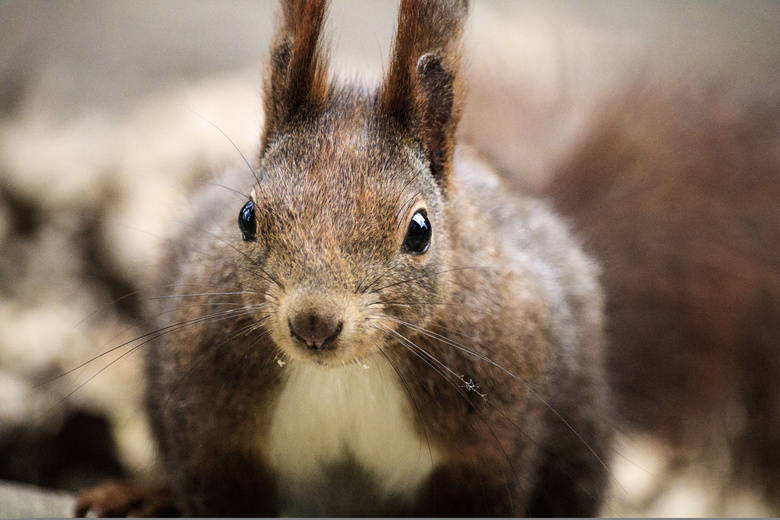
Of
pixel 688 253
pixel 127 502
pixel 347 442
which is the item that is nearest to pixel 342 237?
pixel 347 442

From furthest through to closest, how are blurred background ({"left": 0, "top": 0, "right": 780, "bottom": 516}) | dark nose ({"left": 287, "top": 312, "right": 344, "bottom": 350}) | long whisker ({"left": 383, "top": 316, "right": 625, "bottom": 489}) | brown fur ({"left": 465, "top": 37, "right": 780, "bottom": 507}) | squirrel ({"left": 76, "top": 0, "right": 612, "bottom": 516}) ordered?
brown fur ({"left": 465, "top": 37, "right": 780, "bottom": 507}) < blurred background ({"left": 0, "top": 0, "right": 780, "bottom": 516}) < long whisker ({"left": 383, "top": 316, "right": 625, "bottom": 489}) < squirrel ({"left": 76, "top": 0, "right": 612, "bottom": 516}) < dark nose ({"left": 287, "top": 312, "right": 344, "bottom": 350})

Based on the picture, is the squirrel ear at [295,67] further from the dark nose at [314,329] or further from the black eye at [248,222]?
the dark nose at [314,329]

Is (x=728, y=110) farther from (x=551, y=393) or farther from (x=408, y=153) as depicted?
(x=408, y=153)

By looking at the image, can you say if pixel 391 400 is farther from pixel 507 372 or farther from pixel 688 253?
pixel 688 253

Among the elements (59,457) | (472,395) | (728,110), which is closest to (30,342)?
(59,457)

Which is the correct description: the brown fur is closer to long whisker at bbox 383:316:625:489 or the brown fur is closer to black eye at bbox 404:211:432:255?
long whisker at bbox 383:316:625:489

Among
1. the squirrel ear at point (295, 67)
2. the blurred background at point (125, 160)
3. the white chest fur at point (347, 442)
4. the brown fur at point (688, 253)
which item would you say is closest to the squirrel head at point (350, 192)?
the squirrel ear at point (295, 67)

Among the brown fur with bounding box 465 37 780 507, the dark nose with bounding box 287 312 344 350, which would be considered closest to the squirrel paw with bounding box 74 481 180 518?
the dark nose with bounding box 287 312 344 350
